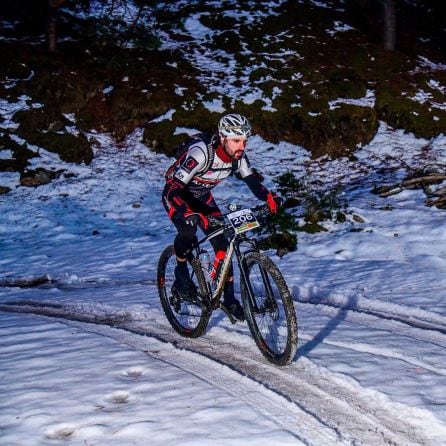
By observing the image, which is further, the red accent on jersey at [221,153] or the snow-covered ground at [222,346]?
the red accent on jersey at [221,153]

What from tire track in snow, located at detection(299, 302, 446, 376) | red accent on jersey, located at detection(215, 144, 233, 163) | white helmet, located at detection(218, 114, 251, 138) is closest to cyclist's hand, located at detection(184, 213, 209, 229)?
red accent on jersey, located at detection(215, 144, 233, 163)

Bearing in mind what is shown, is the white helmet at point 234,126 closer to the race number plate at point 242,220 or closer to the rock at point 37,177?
the race number plate at point 242,220

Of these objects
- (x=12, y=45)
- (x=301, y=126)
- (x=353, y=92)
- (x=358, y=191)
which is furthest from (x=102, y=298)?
(x=12, y=45)

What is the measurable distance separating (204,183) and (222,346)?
6.53 ft

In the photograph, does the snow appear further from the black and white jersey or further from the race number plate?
the black and white jersey

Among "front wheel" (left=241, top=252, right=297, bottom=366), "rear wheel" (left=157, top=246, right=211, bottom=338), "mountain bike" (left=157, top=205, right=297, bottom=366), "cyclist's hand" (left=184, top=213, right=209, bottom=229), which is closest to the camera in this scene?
"mountain bike" (left=157, top=205, right=297, bottom=366)

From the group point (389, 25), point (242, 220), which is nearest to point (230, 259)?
point (242, 220)

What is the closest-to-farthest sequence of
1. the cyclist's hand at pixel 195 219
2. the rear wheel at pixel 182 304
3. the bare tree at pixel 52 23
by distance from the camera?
1. the cyclist's hand at pixel 195 219
2. the rear wheel at pixel 182 304
3. the bare tree at pixel 52 23

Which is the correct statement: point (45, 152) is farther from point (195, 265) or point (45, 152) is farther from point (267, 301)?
point (267, 301)

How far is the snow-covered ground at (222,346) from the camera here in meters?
4.13

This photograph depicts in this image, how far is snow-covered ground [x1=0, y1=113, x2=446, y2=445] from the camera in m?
4.13

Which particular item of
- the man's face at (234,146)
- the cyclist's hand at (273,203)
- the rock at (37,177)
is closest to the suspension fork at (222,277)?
the cyclist's hand at (273,203)

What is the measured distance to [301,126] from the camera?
17.7 metres

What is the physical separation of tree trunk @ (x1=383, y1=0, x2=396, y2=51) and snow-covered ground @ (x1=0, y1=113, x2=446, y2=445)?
11.6m
